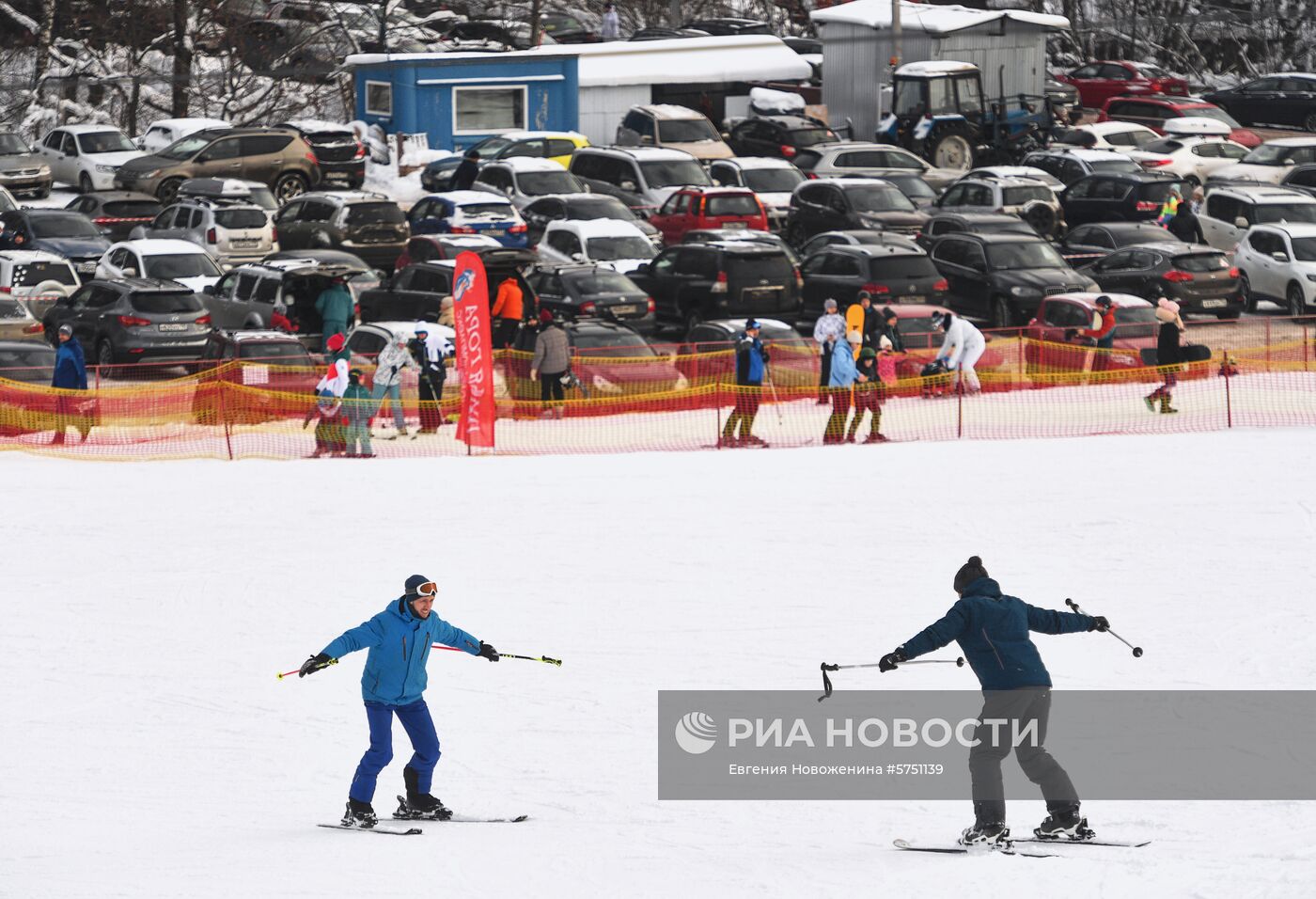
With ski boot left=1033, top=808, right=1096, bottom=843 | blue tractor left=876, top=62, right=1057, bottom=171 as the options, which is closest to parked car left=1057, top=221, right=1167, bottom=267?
blue tractor left=876, top=62, right=1057, bottom=171

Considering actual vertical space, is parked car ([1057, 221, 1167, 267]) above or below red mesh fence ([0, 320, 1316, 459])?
above

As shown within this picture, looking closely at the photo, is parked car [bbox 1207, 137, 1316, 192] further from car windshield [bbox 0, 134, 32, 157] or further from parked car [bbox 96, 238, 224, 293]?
car windshield [bbox 0, 134, 32, 157]

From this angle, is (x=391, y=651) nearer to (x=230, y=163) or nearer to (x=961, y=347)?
(x=961, y=347)

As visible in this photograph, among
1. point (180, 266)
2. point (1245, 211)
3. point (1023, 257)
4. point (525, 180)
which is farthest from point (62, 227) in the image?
point (1245, 211)

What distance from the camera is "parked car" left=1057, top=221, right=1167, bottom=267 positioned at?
3014 centimetres

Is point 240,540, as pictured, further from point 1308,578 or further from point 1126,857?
point 1126,857

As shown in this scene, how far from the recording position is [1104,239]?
30312 millimetres

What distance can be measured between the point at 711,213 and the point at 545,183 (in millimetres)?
3540

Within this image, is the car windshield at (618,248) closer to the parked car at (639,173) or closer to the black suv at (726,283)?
the black suv at (726,283)

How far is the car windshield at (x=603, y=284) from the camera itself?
26391mm

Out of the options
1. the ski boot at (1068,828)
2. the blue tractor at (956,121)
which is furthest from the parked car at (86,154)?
the ski boot at (1068,828)

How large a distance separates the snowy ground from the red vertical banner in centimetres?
79

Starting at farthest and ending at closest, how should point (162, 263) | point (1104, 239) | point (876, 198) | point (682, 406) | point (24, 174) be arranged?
point (24, 174)
point (876, 198)
point (1104, 239)
point (162, 263)
point (682, 406)

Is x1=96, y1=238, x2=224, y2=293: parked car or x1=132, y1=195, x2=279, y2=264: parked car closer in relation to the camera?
x1=96, y1=238, x2=224, y2=293: parked car
